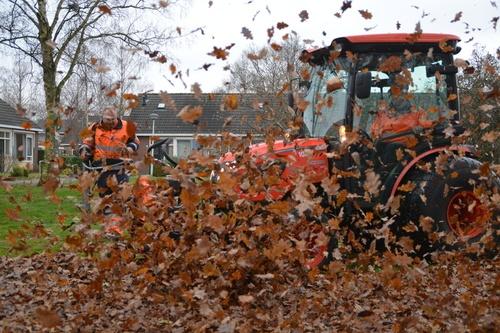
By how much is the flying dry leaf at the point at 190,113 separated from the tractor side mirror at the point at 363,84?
2.29 metres

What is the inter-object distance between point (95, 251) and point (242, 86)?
65.3 inches

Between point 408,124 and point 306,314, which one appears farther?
point 408,124

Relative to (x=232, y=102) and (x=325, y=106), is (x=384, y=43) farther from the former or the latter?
(x=232, y=102)

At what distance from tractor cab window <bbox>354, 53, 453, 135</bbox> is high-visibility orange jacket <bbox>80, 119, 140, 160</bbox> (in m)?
2.07

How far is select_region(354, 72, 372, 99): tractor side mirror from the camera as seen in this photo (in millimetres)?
5445

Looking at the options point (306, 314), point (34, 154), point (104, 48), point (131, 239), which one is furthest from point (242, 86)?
point (34, 154)

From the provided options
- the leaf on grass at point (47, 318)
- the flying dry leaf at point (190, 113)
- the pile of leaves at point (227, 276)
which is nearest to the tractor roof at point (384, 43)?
the pile of leaves at point (227, 276)

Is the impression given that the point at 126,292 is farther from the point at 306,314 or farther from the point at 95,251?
the point at 306,314

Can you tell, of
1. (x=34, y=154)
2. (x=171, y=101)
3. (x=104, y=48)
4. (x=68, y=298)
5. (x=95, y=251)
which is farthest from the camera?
(x=34, y=154)

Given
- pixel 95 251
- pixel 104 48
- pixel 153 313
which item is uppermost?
pixel 104 48

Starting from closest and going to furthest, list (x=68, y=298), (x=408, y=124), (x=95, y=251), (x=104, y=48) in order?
1. (x=95, y=251)
2. (x=68, y=298)
3. (x=408, y=124)
4. (x=104, y=48)

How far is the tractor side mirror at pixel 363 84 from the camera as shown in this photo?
5445mm

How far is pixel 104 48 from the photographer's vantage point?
64.4ft

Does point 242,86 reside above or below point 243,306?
above
